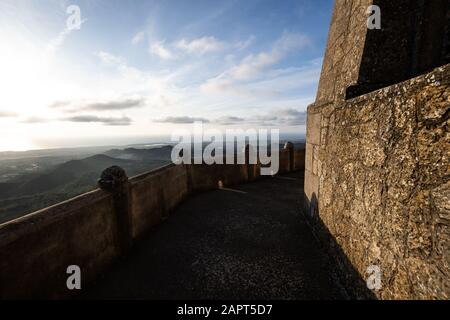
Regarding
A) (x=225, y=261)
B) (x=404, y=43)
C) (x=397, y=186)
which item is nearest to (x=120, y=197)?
(x=225, y=261)

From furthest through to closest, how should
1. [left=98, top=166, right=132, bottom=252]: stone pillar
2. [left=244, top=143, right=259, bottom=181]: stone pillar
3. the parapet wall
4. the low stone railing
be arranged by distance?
[left=244, top=143, right=259, bottom=181]: stone pillar, [left=98, top=166, right=132, bottom=252]: stone pillar, the low stone railing, the parapet wall

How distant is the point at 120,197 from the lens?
3.80 meters

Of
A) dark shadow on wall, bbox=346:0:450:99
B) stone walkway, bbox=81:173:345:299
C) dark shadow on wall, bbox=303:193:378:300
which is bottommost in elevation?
stone walkway, bbox=81:173:345:299

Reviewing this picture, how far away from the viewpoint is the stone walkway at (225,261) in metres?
2.99

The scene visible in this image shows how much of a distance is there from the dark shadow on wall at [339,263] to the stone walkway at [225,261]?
5.8 inches

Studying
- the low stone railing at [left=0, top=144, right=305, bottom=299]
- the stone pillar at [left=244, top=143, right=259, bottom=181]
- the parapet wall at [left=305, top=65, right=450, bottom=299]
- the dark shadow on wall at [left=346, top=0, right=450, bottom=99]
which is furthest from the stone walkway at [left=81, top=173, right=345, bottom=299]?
the stone pillar at [left=244, top=143, right=259, bottom=181]

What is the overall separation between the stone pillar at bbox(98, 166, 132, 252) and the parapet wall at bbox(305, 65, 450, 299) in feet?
11.6

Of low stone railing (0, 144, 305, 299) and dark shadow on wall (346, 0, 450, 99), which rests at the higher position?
dark shadow on wall (346, 0, 450, 99)

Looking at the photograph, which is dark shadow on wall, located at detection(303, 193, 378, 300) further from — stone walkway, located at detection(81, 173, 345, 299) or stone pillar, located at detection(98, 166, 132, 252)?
stone pillar, located at detection(98, 166, 132, 252)

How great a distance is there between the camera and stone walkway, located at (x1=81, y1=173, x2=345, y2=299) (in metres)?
2.99

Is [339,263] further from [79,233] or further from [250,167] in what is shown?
[250,167]

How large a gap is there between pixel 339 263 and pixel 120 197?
367 centimetres

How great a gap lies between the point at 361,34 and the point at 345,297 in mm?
3540

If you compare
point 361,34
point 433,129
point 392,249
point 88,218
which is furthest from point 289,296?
point 361,34
